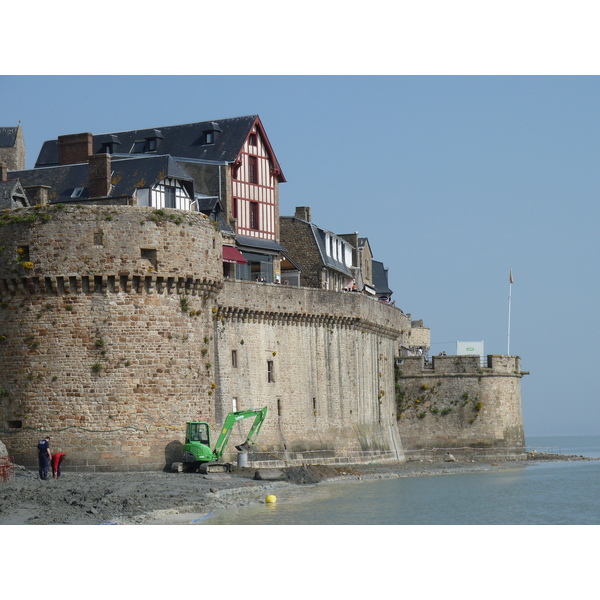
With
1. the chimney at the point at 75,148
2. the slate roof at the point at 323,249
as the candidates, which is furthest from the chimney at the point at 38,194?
the slate roof at the point at 323,249

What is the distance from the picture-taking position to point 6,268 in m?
29.8

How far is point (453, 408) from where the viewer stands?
151 feet

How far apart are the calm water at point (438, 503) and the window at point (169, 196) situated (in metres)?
10.8

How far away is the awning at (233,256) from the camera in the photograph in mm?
40812

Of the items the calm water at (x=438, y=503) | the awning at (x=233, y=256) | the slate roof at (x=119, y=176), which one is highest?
the slate roof at (x=119, y=176)

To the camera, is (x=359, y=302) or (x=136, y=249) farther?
(x=359, y=302)

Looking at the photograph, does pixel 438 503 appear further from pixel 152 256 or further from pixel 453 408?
pixel 453 408

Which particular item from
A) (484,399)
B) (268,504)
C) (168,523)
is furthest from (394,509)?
(484,399)

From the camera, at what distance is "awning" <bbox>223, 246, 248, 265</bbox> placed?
40812mm

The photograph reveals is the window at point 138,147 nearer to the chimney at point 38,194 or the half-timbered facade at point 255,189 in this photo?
the half-timbered facade at point 255,189

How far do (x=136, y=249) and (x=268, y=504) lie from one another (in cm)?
702

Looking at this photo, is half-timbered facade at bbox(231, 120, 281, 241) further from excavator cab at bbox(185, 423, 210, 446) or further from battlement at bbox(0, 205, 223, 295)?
excavator cab at bbox(185, 423, 210, 446)

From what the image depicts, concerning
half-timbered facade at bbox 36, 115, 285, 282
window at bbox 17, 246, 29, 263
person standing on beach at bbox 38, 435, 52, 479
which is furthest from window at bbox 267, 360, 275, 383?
person standing on beach at bbox 38, 435, 52, 479

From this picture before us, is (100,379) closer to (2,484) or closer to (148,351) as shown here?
(148,351)
